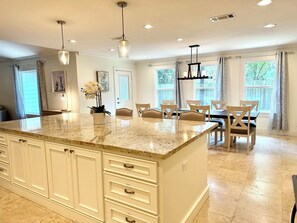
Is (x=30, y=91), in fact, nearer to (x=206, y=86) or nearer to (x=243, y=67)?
(x=206, y=86)

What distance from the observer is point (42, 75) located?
616 cm

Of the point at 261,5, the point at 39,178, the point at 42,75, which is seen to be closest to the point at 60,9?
the point at 39,178

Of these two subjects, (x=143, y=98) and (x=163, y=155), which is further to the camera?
(x=143, y=98)

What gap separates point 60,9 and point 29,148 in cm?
175

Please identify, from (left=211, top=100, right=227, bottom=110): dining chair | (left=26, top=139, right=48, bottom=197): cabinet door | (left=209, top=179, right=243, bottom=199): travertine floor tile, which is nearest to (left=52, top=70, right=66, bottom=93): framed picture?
(left=26, top=139, right=48, bottom=197): cabinet door

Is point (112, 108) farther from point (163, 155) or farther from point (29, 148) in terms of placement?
point (163, 155)

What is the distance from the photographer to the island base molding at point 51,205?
2.01 metres

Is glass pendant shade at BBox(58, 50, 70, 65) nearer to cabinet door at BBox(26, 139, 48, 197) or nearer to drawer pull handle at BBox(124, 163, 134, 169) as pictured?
cabinet door at BBox(26, 139, 48, 197)

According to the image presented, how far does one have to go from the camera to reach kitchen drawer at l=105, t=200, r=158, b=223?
1.60 metres

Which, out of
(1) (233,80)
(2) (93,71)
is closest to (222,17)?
(1) (233,80)

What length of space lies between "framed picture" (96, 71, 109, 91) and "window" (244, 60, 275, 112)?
4109mm

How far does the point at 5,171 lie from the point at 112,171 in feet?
6.38

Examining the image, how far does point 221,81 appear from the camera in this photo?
5.92 metres

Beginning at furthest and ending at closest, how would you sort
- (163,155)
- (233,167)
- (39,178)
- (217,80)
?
(217,80)
(233,167)
(39,178)
(163,155)
